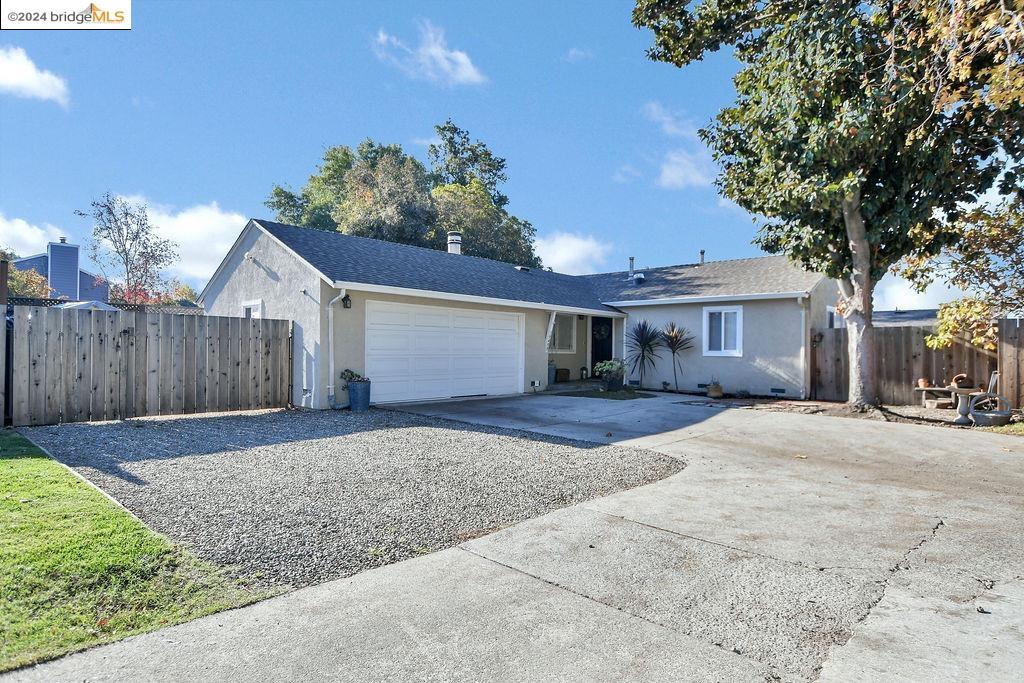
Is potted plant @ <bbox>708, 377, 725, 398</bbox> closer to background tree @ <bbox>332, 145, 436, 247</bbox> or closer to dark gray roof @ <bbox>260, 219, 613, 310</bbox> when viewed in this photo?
dark gray roof @ <bbox>260, 219, 613, 310</bbox>

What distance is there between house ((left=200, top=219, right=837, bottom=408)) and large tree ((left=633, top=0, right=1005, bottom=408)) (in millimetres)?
2215

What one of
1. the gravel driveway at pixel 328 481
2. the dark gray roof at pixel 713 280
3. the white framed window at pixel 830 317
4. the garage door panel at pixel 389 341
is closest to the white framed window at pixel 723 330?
the dark gray roof at pixel 713 280

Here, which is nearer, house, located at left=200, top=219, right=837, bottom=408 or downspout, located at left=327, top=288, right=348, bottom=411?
downspout, located at left=327, top=288, right=348, bottom=411

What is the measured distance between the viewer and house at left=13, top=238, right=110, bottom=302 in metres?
29.5

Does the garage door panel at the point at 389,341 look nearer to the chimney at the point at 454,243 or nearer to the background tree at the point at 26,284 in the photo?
the chimney at the point at 454,243

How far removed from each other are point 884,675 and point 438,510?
3240mm

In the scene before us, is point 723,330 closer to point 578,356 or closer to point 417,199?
point 578,356

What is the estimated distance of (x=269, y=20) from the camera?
13.0 metres

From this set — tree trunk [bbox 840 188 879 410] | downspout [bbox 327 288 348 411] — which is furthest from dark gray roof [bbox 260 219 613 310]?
tree trunk [bbox 840 188 879 410]

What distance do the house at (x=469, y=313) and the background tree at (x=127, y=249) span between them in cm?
934

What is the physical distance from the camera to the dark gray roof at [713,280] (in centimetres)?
1447

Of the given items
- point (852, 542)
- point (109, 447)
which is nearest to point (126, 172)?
point (109, 447)

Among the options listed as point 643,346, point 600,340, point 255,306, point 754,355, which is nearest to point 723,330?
point 754,355

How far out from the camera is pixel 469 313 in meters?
13.5
